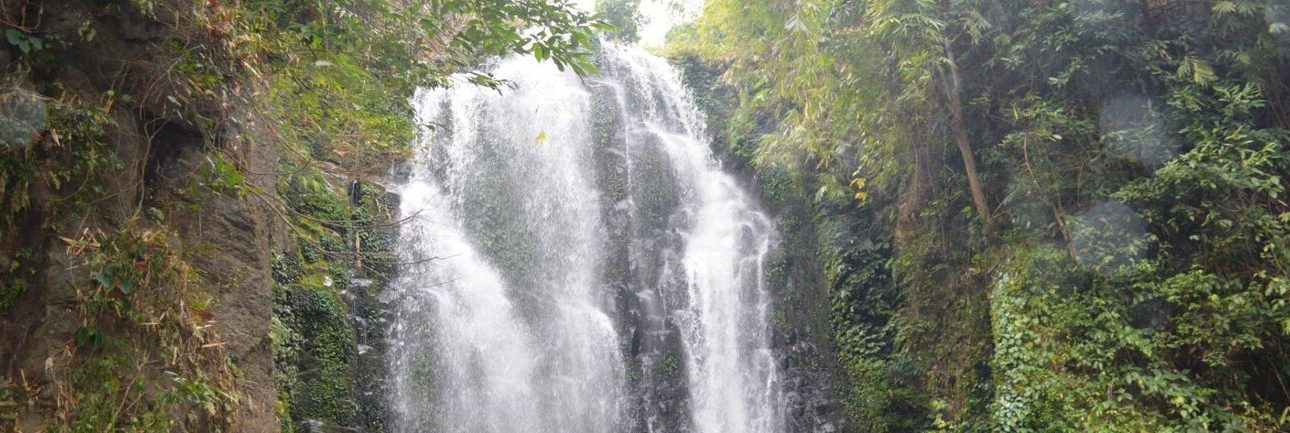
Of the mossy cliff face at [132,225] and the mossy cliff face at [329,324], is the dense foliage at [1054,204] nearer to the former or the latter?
the mossy cliff face at [329,324]

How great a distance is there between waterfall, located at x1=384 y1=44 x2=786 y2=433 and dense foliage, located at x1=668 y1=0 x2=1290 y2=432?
6.22ft

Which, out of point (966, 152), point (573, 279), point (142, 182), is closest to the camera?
point (142, 182)

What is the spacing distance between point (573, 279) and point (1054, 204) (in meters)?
6.78

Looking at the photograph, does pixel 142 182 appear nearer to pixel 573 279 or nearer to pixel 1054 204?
pixel 1054 204

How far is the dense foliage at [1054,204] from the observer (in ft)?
21.8

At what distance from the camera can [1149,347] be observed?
6695mm

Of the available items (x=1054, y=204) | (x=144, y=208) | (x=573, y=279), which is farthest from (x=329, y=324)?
(x=1054, y=204)

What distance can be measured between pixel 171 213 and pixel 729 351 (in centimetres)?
827

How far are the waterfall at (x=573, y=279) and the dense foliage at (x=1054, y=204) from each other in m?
1.90

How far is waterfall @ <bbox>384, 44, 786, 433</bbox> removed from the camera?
404 inches

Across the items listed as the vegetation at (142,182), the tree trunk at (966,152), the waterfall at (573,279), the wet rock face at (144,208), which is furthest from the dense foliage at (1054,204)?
the wet rock face at (144,208)

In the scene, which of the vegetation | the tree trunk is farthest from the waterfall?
the vegetation

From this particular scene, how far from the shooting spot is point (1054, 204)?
26.1ft

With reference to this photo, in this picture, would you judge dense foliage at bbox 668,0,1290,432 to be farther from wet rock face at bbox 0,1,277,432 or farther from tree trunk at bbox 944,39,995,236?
wet rock face at bbox 0,1,277,432
